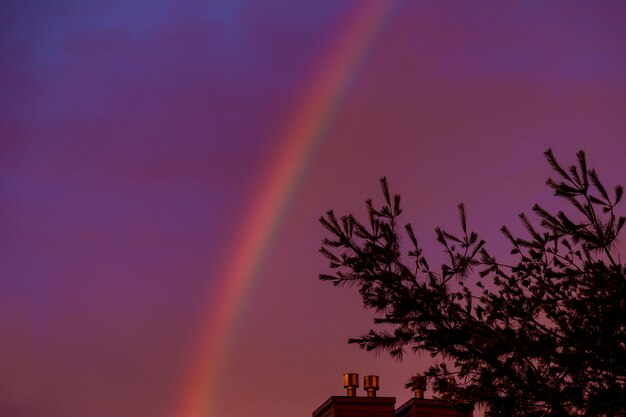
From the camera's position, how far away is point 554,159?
22.6 ft

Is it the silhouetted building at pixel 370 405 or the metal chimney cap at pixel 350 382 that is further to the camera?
the metal chimney cap at pixel 350 382

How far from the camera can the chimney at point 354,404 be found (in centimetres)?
1338

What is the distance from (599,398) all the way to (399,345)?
69.6 inches

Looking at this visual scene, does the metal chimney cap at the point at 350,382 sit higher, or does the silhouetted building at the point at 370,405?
the metal chimney cap at the point at 350,382

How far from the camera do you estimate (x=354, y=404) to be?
13453 millimetres

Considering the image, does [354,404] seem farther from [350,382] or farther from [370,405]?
[350,382]

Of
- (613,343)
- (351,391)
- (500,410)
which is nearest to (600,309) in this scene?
(613,343)

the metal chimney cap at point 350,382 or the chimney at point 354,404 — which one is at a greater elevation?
the metal chimney cap at point 350,382

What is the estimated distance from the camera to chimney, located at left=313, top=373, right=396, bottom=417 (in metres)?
13.4

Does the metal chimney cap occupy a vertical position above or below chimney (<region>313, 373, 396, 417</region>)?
above

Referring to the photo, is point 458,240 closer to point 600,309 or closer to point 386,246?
point 386,246

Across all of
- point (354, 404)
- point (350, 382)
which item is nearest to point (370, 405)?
point (354, 404)

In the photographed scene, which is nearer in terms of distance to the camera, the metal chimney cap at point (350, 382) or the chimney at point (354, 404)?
the chimney at point (354, 404)

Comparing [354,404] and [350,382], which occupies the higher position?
[350,382]
